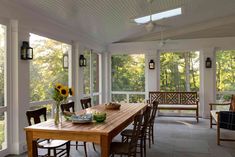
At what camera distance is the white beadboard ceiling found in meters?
4.55

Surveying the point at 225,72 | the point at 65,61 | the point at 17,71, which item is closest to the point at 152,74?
the point at 225,72

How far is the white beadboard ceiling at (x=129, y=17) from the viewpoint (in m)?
4.55

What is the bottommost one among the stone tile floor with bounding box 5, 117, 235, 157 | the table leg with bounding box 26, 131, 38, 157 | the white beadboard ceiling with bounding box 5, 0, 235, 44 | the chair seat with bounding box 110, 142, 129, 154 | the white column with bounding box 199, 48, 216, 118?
the stone tile floor with bounding box 5, 117, 235, 157

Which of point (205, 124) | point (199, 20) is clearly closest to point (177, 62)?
point (199, 20)

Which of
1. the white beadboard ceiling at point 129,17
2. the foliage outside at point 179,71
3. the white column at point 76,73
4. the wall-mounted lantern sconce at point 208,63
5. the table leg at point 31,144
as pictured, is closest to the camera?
the table leg at point 31,144

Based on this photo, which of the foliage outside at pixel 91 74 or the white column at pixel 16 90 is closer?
the white column at pixel 16 90

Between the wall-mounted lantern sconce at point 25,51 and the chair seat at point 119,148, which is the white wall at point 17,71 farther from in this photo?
the chair seat at point 119,148

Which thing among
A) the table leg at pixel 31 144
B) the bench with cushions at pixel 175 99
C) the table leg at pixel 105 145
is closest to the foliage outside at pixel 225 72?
the bench with cushions at pixel 175 99

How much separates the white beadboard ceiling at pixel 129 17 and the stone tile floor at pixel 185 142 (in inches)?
103

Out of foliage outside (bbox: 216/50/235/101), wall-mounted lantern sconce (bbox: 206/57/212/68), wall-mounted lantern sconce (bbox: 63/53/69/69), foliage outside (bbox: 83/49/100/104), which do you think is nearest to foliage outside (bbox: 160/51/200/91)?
wall-mounted lantern sconce (bbox: 206/57/212/68)

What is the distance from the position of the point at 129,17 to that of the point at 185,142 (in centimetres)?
304

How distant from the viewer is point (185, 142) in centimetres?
493

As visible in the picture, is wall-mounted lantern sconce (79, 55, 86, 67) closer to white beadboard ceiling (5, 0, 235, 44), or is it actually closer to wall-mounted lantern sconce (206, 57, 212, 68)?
white beadboard ceiling (5, 0, 235, 44)

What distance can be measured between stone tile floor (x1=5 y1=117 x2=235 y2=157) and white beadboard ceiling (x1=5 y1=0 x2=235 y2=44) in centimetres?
261
